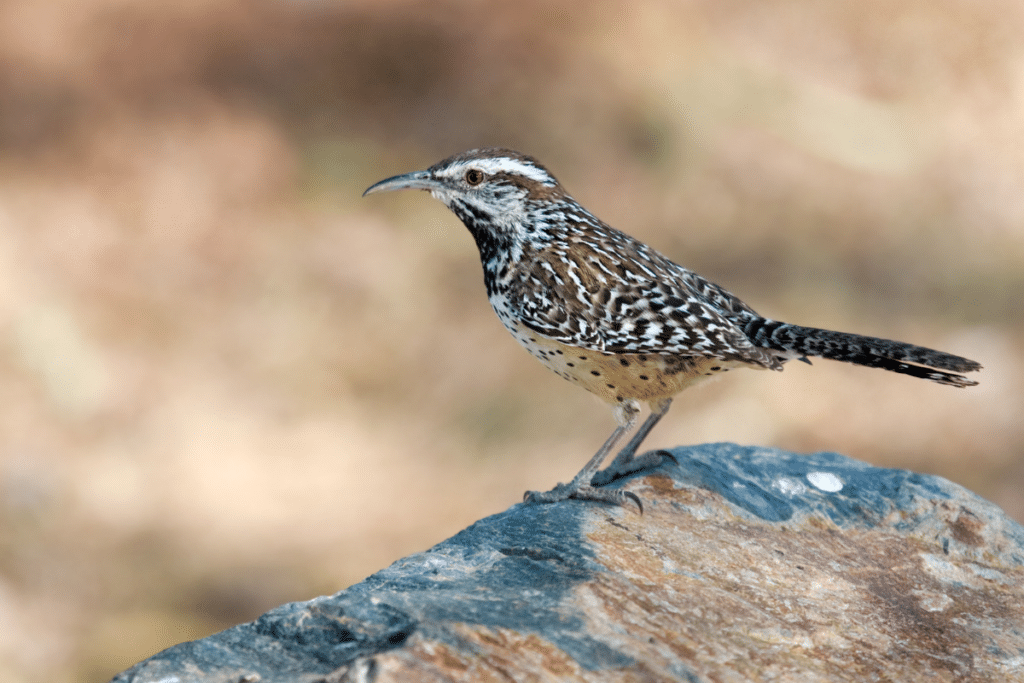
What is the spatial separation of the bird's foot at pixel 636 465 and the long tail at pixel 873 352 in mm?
530

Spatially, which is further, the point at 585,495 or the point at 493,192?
the point at 493,192

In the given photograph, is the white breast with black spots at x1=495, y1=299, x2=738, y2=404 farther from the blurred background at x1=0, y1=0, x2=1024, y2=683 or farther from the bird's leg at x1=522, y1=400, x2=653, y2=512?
the blurred background at x1=0, y1=0, x2=1024, y2=683

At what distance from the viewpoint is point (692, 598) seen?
240 centimetres

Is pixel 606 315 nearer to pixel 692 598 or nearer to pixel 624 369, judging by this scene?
pixel 624 369

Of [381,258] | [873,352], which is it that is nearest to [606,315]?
[873,352]

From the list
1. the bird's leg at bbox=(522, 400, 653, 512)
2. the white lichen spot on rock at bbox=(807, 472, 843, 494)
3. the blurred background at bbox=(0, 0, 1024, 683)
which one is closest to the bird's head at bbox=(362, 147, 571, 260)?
the bird's leg at bbox=(522, 400, 653, 512)

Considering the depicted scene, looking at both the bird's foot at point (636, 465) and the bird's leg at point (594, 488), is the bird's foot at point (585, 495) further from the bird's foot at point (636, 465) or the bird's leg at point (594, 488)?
the bird's foot at point (636, 465)

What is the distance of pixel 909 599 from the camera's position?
2.64 metres

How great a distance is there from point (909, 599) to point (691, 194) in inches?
175

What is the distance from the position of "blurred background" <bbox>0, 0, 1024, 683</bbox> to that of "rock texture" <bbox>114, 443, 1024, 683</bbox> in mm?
2339

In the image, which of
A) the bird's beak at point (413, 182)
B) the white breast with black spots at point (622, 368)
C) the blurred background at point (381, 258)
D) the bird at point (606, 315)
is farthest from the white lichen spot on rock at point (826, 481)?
the blurred background at point (381, 258)

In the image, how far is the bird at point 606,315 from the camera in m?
2.92

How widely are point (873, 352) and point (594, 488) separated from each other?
3.15 feet

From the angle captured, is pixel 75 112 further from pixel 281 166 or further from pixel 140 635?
pixel 140 635
